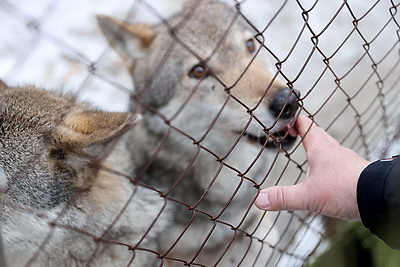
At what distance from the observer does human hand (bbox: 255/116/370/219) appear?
1.87 metres

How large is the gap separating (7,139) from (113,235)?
0.60m

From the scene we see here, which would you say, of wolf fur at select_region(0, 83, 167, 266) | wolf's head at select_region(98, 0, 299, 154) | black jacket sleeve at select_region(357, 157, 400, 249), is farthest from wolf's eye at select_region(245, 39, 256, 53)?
black jacket sleeve at select_region(357, 157, 400, 249)

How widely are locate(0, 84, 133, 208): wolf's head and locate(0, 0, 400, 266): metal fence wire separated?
7 cm

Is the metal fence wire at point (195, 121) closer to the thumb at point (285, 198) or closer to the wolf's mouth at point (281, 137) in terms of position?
the wolf's mouth at point (281, 137)

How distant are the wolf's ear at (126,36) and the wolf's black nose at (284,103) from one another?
3.37 feet

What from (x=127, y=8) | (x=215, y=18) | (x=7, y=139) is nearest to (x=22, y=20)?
(x=127, y=8)

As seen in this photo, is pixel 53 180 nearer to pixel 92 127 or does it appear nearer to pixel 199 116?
pixel 92 127

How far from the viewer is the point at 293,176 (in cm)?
401

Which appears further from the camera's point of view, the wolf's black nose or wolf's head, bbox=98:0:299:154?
wolf's head, bbox=98:0:299:154

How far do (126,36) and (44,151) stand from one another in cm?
135

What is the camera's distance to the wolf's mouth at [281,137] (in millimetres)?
2314

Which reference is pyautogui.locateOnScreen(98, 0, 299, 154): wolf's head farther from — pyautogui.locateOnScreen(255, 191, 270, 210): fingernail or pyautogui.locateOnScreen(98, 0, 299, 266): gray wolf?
pyautogui.locateOnScreen(255, 191, 270, 210): fingernail

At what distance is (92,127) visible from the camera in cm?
198

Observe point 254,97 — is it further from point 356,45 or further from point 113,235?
point 356,45
